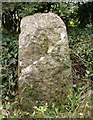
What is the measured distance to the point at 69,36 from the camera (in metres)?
5.36

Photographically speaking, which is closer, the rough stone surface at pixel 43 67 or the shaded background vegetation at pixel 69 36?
the rough stone surface at pixel 43 67

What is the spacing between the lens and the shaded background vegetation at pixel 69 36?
4.41 m

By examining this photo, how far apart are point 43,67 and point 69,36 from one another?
170cm

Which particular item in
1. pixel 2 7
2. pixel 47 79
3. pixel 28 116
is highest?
pixel 2 7

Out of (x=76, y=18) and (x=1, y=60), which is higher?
(x=76, y=18)

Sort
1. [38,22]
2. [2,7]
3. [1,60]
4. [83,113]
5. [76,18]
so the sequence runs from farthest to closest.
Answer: [76,18], [2,7], [1,60], [38,22], [83,113]

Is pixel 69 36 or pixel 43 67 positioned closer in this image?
pixel 43 67

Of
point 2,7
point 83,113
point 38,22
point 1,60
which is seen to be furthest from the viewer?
point 2,7

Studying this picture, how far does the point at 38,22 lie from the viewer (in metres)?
4.02

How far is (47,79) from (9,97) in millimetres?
579

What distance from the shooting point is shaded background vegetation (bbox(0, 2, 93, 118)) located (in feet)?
14.5

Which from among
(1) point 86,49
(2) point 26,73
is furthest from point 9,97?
(1) point 86,49

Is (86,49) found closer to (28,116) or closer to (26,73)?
(26,73)

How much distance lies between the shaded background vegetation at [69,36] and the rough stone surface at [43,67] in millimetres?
366
